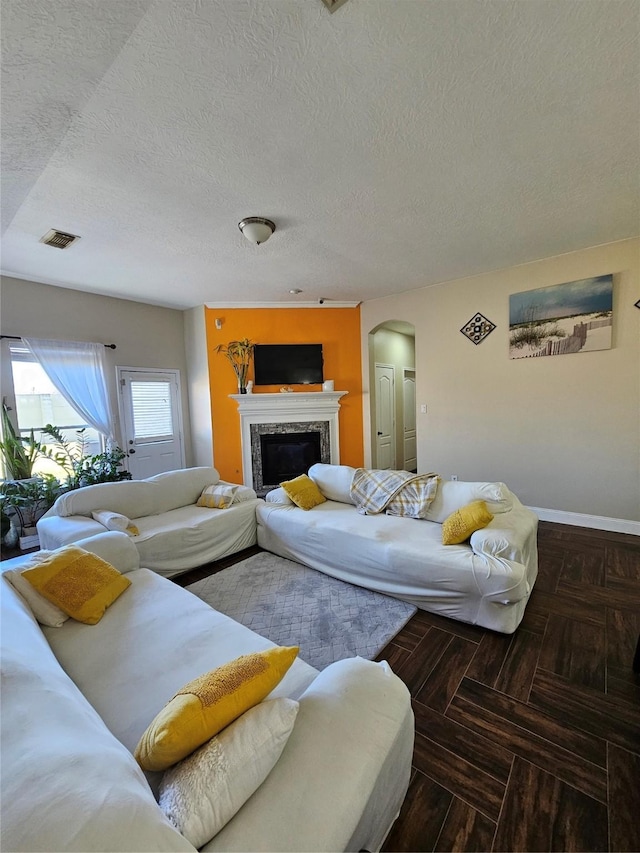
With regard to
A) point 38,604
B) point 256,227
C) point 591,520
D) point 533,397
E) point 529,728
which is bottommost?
point 529,728

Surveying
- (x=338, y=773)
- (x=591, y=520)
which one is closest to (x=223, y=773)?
(x=338, y=773)

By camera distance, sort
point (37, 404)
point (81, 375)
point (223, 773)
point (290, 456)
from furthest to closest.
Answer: point (290, 456), point (81, 375), point (37, 404), point (223, 773)

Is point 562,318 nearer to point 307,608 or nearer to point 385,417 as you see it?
point 385,417

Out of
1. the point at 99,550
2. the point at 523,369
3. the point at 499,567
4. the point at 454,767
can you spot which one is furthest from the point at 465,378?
the point at 99,550

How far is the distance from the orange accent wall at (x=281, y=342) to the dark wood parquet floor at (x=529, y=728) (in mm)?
3380

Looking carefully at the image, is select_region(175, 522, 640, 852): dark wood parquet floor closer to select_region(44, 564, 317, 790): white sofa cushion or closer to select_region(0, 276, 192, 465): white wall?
select_region(44, 564, 317, 790): white sofa cushion

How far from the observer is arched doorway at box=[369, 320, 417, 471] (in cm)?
533

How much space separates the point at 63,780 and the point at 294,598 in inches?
76.9

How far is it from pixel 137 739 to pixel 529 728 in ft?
5.18

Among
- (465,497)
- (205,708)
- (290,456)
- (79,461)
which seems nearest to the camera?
(205,708)

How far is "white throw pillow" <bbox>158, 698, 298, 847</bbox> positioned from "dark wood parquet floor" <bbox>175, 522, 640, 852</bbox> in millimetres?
703

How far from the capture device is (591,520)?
3.52m

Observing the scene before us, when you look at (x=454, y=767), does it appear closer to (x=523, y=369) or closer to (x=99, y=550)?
(x=99, y=550)

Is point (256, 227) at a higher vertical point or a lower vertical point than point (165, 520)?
higher
